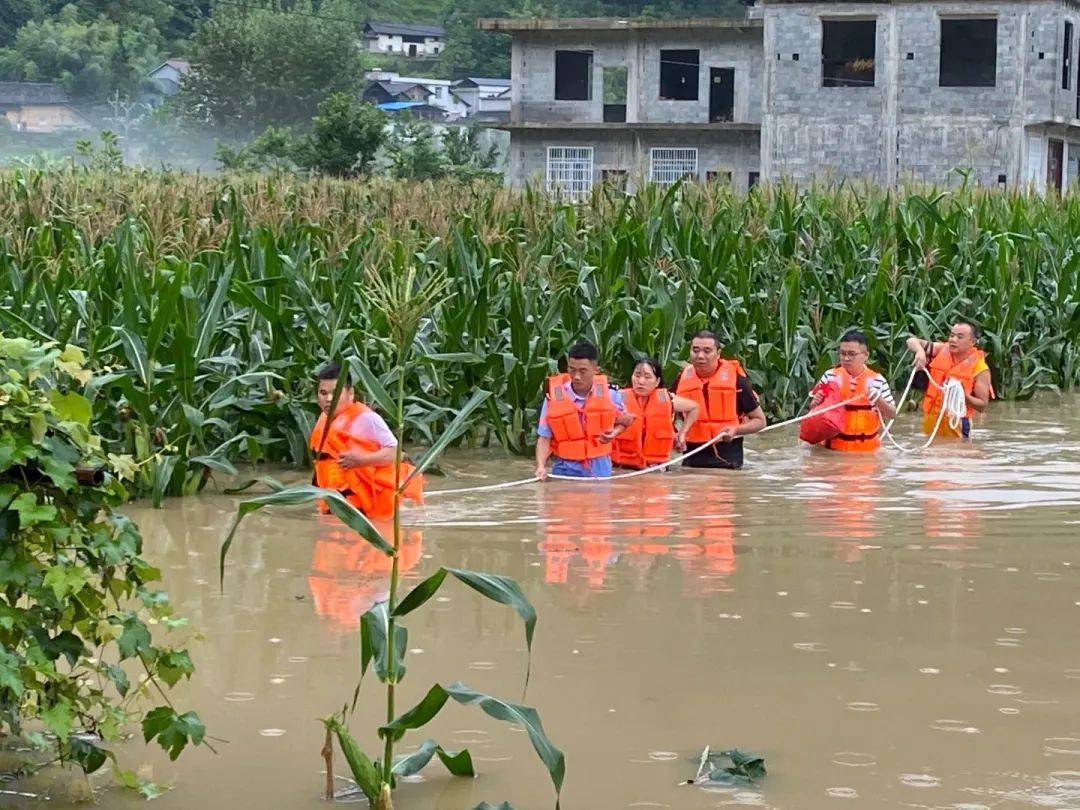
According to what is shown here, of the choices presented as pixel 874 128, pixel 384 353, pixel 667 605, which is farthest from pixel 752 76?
pixel 667 605

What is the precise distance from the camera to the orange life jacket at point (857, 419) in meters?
13.0

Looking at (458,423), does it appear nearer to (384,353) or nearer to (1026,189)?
(384,353)

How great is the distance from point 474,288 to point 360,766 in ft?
26.8

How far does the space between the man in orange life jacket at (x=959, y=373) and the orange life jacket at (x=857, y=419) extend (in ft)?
3.17

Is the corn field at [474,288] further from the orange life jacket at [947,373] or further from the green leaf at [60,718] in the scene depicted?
the green leaf at [60,718]

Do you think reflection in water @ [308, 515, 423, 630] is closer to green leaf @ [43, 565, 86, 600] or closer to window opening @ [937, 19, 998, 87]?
green leaf @ [43, 565, 86, 600]

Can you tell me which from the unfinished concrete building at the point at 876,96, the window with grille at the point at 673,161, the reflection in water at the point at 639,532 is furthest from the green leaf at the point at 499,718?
the window with grille at the point at 673,161

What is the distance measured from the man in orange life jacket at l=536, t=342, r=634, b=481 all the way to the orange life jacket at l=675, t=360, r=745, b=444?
84 cm

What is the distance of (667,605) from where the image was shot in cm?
769

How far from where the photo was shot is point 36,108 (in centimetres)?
7506

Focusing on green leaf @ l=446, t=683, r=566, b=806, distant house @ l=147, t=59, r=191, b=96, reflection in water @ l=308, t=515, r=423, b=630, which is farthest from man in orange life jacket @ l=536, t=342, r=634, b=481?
distant house @ l=147, t=59, r=191, b=96

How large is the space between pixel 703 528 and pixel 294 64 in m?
67.7

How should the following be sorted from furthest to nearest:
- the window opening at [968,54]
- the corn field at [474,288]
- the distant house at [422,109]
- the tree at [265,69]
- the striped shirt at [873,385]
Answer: the distant house at [422,109] < the tree at [265,69] < the window opening at [968,54] < the striped shirt at [873,385] < the corn field at [474,288]

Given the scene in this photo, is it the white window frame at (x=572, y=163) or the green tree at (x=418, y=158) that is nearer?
the green tree at (x=418, y=158)
